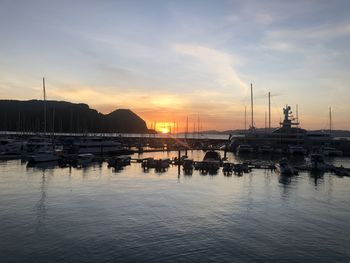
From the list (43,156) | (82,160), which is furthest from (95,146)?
(43,156)

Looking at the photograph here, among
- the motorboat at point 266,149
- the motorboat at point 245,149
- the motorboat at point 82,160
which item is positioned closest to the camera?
the motorboat at point 82,160

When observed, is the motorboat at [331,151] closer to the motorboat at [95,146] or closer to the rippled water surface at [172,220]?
the motorboat at [95,146]

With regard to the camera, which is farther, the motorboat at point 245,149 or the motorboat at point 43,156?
the motorboat at point 245,149

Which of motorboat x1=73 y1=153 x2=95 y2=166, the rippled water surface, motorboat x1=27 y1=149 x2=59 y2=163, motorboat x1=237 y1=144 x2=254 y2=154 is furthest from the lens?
motorboat x1=237 y1=144 x2=254 y2=154

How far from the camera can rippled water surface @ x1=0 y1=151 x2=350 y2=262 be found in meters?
25.5

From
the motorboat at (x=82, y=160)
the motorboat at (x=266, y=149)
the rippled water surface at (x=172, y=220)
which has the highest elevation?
the motorboat at (x=266, y=149)

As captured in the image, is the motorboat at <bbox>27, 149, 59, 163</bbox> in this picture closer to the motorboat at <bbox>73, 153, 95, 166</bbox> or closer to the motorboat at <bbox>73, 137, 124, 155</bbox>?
the motorboat at <bbox>73, 153, 95, 166</bbox>

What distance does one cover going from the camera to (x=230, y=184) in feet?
186

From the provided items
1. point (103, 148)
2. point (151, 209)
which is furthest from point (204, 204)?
point (103, 148)

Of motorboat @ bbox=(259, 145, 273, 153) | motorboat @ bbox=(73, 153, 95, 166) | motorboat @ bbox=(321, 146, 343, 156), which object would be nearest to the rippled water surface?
motorboat @ bbox=(73, 153, 95, 166)

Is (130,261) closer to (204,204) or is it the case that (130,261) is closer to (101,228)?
(101,228)

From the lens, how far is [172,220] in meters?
34.0

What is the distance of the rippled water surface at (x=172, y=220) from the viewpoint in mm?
25453

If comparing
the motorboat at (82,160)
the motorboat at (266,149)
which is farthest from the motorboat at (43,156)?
the motorboat at (266,149)
